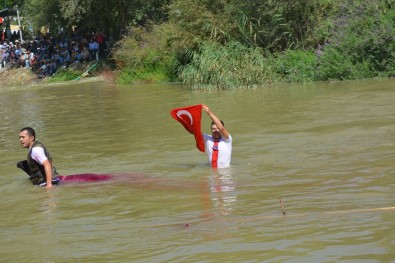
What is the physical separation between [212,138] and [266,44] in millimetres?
17462

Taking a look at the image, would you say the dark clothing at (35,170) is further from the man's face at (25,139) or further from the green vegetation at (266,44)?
the green vegetation at (266,44)

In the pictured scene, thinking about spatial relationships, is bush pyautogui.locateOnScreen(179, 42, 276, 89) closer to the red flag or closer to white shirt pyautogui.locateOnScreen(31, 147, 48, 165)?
the red flag

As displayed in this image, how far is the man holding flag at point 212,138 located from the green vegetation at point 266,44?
13327 millimetres

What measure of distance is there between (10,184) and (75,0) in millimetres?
27531

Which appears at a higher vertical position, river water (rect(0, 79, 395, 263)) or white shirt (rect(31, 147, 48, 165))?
white shirt (rect(31, 147, 48, 165))

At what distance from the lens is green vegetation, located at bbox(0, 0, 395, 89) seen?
Answer: 2531 centimetres

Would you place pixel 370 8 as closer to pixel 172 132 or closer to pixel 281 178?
pixel 172 132

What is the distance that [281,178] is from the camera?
36.5 ft

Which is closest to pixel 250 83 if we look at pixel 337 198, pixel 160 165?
pixel 160 165

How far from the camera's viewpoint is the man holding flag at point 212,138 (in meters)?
12.1

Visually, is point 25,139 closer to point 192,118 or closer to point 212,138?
point 192,118

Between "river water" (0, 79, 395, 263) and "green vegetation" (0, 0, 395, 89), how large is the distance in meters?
4.75

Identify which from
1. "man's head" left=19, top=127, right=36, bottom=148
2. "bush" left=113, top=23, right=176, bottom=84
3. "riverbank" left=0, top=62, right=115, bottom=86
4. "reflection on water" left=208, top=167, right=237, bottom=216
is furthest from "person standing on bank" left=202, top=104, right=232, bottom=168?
"riverbank" left=0, top=62, right=115, bottom=86

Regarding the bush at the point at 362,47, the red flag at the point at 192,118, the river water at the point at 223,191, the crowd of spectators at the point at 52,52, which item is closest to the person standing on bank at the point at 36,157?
the river water at the point at 223,191
